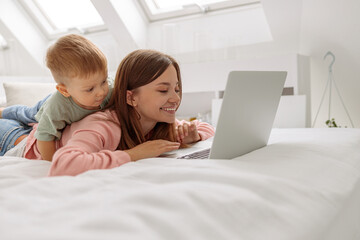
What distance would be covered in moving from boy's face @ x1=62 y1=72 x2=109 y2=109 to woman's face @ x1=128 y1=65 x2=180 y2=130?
4.1 inches

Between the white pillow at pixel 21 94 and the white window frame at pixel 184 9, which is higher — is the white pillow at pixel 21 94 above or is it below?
below

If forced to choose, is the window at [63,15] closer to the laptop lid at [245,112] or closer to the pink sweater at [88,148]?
the pink sweater at [88,148]

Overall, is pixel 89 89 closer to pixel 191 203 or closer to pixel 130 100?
pixel 130 100

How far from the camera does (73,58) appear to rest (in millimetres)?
1022

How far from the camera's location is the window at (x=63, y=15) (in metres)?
3.60

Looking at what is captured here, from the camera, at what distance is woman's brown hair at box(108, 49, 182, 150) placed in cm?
113

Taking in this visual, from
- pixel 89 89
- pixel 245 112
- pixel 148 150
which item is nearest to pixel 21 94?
pixel 89 89

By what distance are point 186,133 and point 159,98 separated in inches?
10.7

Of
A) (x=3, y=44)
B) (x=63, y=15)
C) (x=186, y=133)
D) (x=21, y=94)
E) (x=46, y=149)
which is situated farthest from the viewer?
(x=63, y=15)

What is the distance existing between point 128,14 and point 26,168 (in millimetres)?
2541

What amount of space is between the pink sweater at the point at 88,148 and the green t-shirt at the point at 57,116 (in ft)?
0.10

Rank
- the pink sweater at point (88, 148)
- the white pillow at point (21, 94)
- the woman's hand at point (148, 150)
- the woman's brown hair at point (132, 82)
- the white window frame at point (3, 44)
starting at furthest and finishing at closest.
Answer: the white window frame at point (3, 44)
the white pillow at point (21, 94)
the woman's brown hair at point (132, 82)
the woman's hand at point (148, 150)
the pink sweater at point (88, 148)

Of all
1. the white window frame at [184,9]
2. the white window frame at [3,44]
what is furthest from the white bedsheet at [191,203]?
the white window frame at [3,44]

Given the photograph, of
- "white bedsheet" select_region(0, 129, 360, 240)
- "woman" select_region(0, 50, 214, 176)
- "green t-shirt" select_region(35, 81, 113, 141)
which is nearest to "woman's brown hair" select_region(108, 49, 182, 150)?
"woman" select_region(0, 50, 214, 176)
